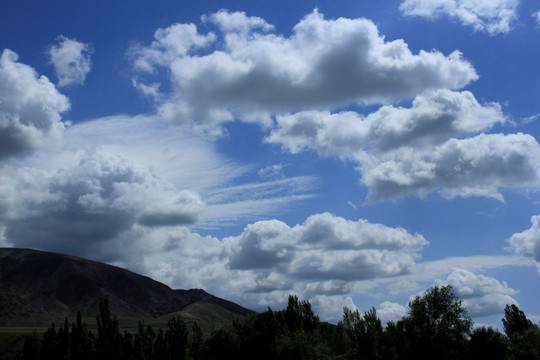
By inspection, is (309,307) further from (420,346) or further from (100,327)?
(100,327)

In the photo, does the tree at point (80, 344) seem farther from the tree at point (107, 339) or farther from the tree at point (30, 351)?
the tree at point (30, 351)

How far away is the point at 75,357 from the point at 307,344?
5616 cm

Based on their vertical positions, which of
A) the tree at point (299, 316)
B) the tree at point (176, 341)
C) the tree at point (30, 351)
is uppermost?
the tree at point (299, 316)

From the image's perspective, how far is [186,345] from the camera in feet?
392

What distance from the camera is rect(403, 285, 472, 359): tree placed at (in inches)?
3784

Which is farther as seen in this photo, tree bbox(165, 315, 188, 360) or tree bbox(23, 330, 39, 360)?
tree bbox(165, 315, 188, 360)

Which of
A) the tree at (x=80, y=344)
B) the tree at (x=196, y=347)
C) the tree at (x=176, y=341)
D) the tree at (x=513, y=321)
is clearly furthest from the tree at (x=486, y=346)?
the tree at (x=80, y=344)

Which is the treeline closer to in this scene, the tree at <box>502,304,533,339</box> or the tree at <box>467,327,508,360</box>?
the tree at <box>467,327,508,360</box>

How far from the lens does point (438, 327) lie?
322 feet

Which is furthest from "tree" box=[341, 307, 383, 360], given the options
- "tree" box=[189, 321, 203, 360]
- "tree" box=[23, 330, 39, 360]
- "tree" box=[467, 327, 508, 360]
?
"tree" box=[23, 330, 39, 360]

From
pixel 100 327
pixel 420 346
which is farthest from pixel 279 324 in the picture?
pixel 100 327

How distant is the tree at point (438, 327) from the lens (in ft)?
315

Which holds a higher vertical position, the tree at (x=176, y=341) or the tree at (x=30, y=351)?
the tree at (x=176, y=341)

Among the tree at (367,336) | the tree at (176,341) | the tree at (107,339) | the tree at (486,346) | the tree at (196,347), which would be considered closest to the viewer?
the tree at (367,336)
